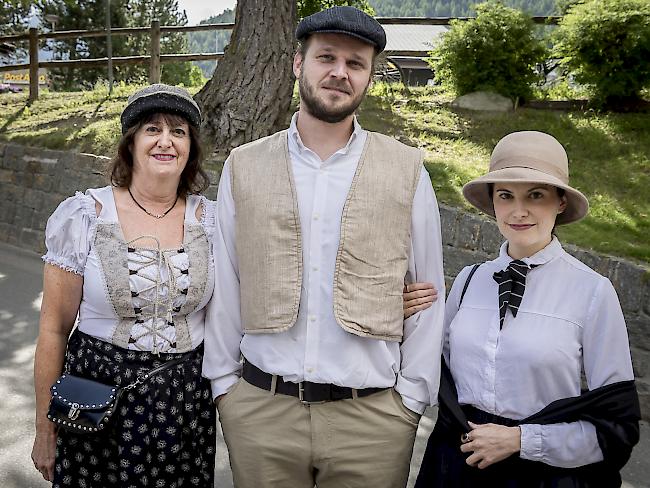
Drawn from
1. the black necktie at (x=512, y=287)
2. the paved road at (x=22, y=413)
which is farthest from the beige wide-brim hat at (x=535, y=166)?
the paved road at (x=22, y=413)

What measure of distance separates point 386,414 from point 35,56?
11455mm

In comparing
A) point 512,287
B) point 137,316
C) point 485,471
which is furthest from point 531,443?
point 137,316

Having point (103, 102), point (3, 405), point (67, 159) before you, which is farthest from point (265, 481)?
point (103, 102)

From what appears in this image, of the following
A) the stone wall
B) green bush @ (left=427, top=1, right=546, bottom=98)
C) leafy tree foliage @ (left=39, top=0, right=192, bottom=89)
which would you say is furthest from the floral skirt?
leafy tree foliage @ (left=39, top=0, right=192, bottom=89)

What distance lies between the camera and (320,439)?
2189 mm

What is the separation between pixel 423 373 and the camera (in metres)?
2.22

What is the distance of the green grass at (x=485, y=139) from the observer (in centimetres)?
492

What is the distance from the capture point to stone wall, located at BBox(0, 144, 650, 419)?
4.82 m

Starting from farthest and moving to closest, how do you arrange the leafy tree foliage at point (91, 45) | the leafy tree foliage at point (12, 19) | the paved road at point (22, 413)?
the leafy tree foliage at point (12, 19) → the leafy tree foliage at point (91, 45) → the paved road at point (22, 413)

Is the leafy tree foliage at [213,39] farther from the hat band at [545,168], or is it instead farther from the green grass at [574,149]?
the hat band at [545,168]

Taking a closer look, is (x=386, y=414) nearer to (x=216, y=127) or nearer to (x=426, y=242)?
(x=426, y=242)

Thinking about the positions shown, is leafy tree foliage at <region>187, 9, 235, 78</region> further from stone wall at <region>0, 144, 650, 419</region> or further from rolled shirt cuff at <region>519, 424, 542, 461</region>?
rolled shirt cuff at <region>519, 424, 542, 461</region>

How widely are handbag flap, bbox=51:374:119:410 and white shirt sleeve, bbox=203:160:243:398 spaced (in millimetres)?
327

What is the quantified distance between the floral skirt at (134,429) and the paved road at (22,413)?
44.3 inches
